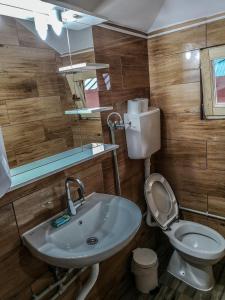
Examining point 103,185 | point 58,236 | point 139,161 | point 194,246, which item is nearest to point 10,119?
point 58,236

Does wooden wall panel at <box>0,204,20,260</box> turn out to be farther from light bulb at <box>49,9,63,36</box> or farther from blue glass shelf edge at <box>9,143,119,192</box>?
light bulb at <box>49,9,63,36</box>

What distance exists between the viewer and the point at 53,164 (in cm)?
133

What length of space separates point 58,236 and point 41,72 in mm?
894

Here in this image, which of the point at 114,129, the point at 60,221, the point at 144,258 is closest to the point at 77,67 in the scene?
the point at 114,129

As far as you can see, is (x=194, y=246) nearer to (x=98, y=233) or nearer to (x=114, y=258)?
(x=114, y=258)

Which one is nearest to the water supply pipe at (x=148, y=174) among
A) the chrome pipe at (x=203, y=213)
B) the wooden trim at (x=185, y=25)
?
the chrome pipe at (x=203, y=213)

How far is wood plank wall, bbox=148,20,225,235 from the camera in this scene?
6.04ft

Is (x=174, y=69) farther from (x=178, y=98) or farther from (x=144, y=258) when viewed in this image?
(x=144, y=258)

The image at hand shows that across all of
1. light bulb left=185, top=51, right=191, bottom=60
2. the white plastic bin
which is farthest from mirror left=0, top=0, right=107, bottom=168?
the white plastic bin

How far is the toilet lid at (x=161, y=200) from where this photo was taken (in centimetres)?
194

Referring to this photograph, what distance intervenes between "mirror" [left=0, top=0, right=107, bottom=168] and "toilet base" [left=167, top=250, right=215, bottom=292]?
131 centimetres

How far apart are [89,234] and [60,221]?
20 centimetres

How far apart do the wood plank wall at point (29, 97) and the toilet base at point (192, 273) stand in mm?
1396

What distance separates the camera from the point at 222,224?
2.02 meters
